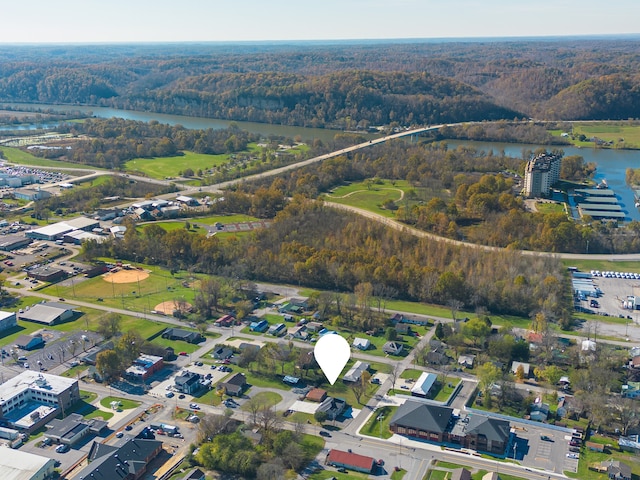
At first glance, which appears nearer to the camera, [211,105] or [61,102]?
[211,105]

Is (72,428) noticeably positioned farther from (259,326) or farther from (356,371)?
(356,371)

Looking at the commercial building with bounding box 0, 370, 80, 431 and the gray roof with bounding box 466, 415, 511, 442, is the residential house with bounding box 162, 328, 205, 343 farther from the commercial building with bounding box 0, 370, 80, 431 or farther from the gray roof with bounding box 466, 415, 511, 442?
the gray roof with bounding box 466, 415, 511, 442

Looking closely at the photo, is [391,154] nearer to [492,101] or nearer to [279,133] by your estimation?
[279,133]

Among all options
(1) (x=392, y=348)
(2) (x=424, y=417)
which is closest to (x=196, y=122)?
(1) (x=392, y=348)

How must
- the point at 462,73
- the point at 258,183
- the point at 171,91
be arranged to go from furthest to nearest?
the point at 462,73 → the point at 171,91 → the point at 258,183

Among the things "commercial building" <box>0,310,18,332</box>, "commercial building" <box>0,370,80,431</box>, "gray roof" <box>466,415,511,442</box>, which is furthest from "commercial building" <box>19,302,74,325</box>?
"gray roof" <box>466,415,511,442</box>

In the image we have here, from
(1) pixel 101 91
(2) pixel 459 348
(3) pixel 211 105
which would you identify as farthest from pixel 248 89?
(2) pixel 459 348

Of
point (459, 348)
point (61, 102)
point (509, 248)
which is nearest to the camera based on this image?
point (459, 348)

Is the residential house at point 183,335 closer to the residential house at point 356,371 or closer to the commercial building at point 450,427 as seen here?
the residential house at point 356,371
